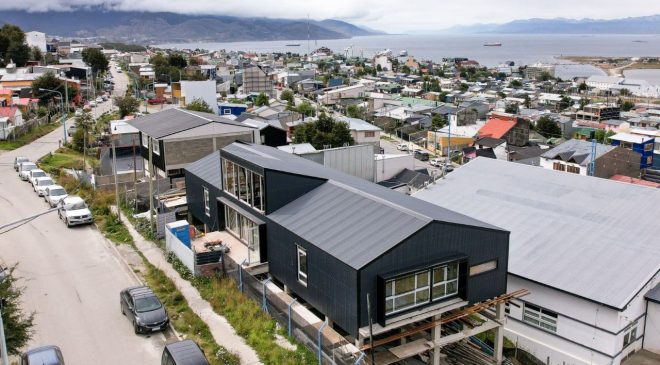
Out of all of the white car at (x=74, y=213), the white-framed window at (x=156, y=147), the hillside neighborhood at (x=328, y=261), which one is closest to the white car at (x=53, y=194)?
the hillside neighborhood at (x=328, y=261)

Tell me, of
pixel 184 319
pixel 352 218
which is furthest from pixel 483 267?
pixel 184 319

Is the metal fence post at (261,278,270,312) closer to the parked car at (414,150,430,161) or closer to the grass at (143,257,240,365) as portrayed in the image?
the grass at (143,257,240,365)

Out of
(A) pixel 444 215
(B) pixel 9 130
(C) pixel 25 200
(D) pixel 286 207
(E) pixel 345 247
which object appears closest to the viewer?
(E) pixel 345 247

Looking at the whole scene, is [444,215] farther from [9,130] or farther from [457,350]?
[9,130]

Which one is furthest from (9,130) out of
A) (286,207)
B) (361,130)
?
(286,207)

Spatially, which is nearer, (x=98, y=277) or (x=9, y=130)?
(x=98, y=277)

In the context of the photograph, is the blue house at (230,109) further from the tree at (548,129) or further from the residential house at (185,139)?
the residential house at (185,139)
